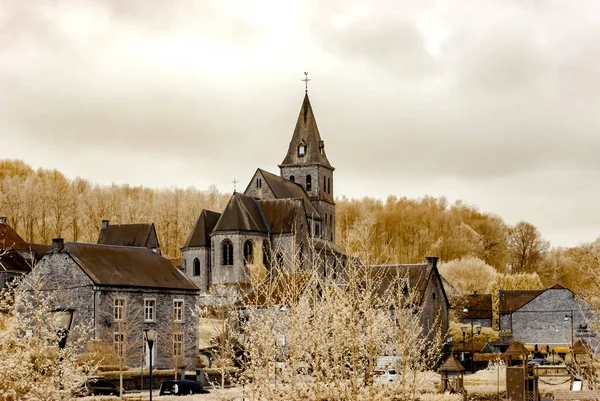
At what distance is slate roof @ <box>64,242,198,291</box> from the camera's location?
51441 millimetres

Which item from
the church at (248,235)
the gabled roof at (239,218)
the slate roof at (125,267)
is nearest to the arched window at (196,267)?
the church at (248,235)

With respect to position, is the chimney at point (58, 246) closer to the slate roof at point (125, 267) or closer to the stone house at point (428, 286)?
the slate roof at point (125, 267)

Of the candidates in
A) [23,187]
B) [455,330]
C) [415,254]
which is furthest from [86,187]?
[455,330]

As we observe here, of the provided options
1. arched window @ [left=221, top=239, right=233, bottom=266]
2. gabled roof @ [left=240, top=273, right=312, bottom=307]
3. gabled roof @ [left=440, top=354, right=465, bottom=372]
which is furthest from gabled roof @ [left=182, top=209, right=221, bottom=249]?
gabled roof @ [left=440, top=354, right=465, bottom=372]

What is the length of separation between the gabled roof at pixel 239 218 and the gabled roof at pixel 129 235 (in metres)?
6.38

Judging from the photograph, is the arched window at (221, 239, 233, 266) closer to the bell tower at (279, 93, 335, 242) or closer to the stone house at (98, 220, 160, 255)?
the stone house at (98, 220, 160, 255)

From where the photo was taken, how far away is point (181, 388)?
133 ft

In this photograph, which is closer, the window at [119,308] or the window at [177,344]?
the window at [119,308]

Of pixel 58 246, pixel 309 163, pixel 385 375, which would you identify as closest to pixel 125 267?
pixel 58 246

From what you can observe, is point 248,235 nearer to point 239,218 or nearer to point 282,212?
point 239,218

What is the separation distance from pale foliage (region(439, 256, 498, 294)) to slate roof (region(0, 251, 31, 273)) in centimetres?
4892

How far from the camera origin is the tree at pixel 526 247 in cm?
14038

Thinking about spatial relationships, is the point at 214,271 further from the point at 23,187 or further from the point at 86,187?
the point at 86,187

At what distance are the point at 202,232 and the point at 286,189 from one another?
14.2 m
